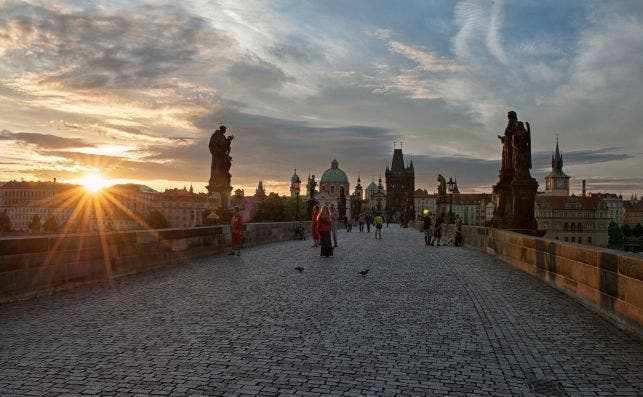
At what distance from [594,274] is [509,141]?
12.8 metres

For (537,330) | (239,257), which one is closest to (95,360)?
(537,330)

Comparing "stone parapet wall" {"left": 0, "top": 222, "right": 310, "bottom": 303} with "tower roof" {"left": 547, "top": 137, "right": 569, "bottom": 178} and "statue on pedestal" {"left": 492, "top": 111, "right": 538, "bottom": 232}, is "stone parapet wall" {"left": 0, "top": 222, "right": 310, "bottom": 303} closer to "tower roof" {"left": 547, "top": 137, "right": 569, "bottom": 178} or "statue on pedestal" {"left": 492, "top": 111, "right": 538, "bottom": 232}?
"statue on pedestal" {"left": 492, "top": 111, "right": 538, "bottom": 232}

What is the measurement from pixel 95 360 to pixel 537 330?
5.01 metres

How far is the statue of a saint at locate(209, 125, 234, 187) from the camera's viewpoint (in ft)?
83.4

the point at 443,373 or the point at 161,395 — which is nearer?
the point at 161,395

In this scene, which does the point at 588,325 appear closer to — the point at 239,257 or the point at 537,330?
the point at 537,330

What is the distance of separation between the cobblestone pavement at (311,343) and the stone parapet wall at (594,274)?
0.73 ft

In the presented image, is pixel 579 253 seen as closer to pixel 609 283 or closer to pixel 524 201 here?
pixel 609 283

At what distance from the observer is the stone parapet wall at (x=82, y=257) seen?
898cm

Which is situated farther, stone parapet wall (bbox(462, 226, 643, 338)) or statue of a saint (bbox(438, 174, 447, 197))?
statue of a saint (bbox(438, 174, 447, 197))

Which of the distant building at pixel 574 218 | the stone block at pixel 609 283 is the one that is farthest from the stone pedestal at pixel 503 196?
the distant building at pixel 574 218

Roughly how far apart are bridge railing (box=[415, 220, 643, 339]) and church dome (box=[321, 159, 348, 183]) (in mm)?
181477

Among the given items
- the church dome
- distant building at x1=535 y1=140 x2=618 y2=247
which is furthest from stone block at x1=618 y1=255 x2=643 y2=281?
the church dome

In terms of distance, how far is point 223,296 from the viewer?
9703 mm
